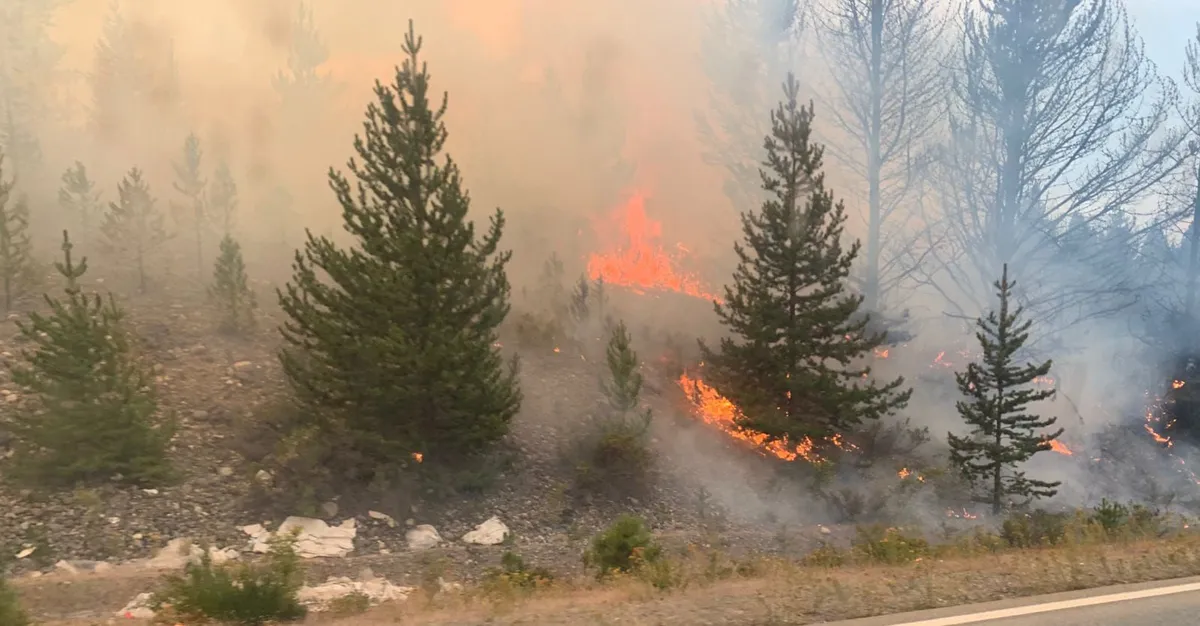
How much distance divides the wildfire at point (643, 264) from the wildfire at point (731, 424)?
492 centimetres

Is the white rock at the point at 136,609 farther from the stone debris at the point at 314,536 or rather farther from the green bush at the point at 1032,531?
the green bush at the point at 1032,531

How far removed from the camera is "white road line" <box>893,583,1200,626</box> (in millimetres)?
4945

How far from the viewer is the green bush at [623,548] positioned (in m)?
8.80

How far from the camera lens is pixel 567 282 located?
2319 centimetres

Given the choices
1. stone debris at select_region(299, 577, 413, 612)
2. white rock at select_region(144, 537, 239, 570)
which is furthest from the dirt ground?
stone debris at select_region(299, 577, 413, 612)

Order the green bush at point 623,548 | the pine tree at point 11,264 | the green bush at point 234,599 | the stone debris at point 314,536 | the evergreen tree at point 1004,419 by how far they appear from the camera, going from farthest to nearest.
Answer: the pine tree at point 11,264 < the evergreen tree at point 1004,419 < the stone debris at point 314,536 < the green bush at point 623,548 < the green bush at point 234,599

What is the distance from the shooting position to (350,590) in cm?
863

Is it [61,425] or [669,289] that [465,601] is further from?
[669,289]

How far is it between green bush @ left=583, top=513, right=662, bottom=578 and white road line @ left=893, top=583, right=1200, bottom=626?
4.24m

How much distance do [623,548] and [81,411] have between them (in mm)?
8120

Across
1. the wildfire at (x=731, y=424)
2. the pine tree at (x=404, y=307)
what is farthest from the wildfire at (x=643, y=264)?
the pine tree at (x=404, y=307)

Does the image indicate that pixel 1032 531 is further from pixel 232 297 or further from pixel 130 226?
pixel 130 226

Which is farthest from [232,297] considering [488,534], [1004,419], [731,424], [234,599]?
[1004,419]

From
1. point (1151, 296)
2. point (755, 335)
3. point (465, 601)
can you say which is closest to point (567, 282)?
point (755, 335)
